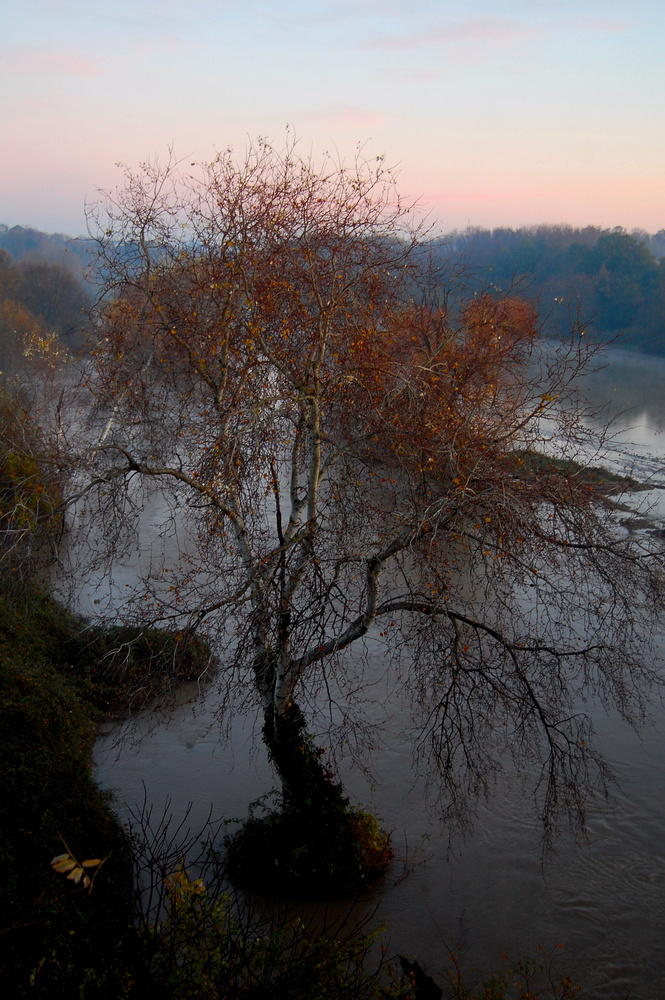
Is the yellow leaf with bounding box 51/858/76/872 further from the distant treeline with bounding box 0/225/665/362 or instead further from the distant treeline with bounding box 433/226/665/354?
the distant treeline with bounding box 433/226/665/354

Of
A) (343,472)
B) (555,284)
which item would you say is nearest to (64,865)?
(343,472)

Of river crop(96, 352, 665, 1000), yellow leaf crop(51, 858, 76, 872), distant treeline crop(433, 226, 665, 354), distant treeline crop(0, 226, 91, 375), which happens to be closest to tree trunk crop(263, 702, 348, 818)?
river crop(96, 352, 665, 1000)

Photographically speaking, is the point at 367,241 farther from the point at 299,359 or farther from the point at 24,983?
the point at 24,983

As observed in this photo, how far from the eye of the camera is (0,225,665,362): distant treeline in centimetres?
3375

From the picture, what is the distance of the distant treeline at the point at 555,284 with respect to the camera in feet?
111

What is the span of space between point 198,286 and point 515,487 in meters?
3.86

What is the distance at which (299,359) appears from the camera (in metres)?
8.00

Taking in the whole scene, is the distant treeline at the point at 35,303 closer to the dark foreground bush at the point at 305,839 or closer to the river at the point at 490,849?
the river at the point at 490,849

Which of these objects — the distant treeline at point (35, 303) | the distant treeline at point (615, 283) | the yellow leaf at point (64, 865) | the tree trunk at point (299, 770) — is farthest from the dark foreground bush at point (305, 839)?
the distant treeline at point (615, 283)

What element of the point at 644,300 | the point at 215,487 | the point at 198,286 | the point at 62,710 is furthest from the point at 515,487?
the point at 644,300

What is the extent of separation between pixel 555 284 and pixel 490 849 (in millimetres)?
43644

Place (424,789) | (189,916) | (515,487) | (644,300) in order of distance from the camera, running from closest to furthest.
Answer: (189,916)
(515,487)
(424,789)
(644,300)

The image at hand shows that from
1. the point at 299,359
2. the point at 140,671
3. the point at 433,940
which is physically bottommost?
the point at 433,940

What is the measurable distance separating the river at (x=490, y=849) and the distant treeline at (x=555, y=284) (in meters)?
22.9
